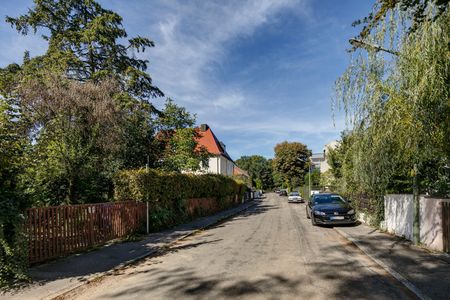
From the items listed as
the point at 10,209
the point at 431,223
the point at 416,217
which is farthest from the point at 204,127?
the point at 10,209

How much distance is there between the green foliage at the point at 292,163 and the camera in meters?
83.8

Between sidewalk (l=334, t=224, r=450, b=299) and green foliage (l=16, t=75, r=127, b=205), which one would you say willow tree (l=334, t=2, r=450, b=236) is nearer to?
sidewalk (l=334, t=224, r=450, b=299)

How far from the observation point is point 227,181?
108ft

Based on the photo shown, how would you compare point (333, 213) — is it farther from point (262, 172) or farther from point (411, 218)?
point (262, 172)

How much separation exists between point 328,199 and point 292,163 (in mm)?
65731

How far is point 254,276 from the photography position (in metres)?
7.09

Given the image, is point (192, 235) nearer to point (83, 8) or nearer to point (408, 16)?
point (408, 16)

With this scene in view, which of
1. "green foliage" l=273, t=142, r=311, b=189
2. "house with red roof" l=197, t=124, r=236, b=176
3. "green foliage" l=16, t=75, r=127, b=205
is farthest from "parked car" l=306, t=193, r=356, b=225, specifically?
"green foliage" l=273, t=142, r=311, b=189

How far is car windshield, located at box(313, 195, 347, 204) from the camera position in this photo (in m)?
18.5

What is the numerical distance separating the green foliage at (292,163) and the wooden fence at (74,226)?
72142mm

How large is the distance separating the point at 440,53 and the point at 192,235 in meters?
10.9

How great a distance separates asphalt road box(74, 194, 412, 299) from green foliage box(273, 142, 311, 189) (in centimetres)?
7374

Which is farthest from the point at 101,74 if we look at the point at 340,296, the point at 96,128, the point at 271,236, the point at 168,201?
the point at 340,296

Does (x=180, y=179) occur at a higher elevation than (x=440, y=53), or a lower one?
lower
